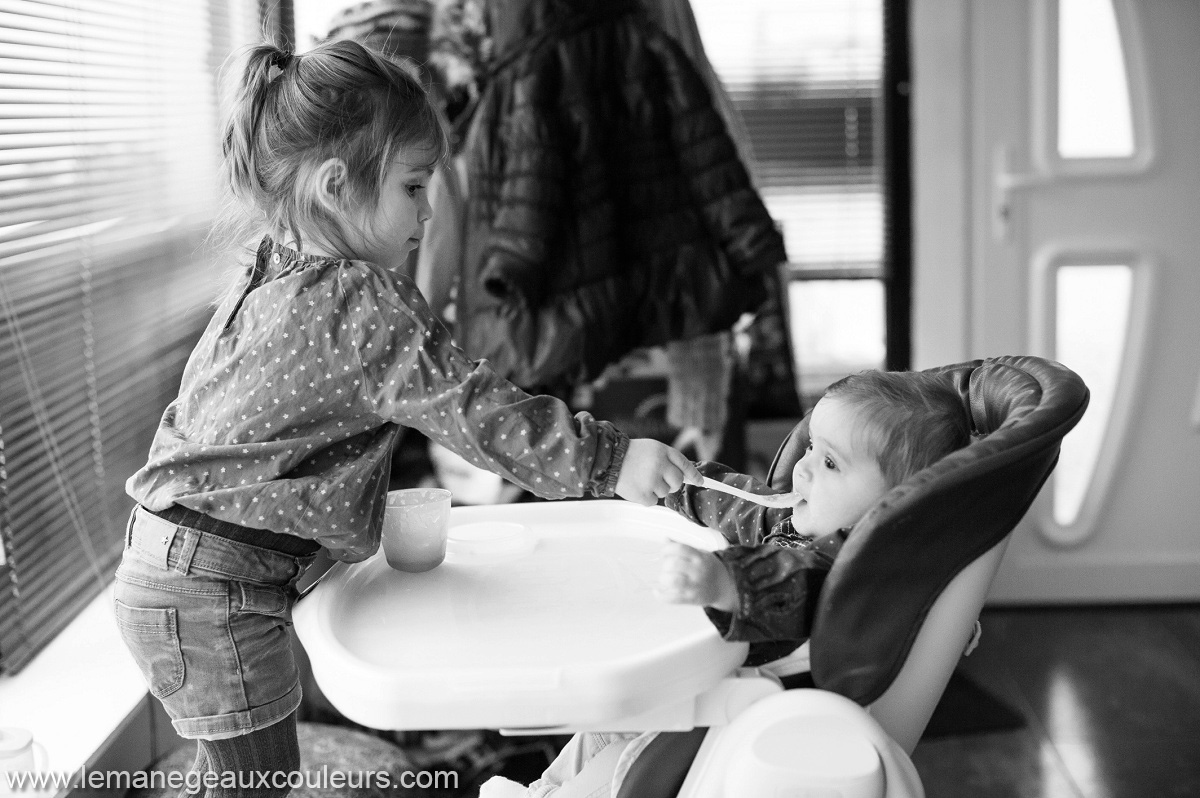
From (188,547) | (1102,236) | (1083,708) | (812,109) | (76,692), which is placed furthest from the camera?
(812,109)

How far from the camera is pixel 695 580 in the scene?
3.34 feet

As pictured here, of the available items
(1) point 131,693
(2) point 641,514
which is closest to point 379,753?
(1) point 131,693

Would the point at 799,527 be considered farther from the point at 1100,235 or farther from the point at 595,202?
the point at 1100,235

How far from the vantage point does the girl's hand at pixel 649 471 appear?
1.16 m

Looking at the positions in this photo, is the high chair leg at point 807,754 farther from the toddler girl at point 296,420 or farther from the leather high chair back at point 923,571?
the toddler girl at point 296,420

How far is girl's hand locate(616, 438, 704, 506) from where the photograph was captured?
116cm

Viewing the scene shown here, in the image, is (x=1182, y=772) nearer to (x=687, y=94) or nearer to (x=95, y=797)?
(x=687, y=94)

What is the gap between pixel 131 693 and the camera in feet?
6.15

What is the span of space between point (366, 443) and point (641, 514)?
0.35 metres

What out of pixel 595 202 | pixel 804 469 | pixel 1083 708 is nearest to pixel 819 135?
pixel 595 202

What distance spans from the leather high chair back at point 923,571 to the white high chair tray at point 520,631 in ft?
0.33

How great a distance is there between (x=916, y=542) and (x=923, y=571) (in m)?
0.04

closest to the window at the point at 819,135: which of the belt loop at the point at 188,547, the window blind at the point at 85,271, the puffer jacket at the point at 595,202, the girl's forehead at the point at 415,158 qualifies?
the puffer jacket at the point at 595,202

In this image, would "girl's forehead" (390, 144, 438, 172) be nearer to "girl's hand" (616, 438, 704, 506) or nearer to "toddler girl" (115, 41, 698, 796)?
"toddler girl" (115, 41, 698, 796)
